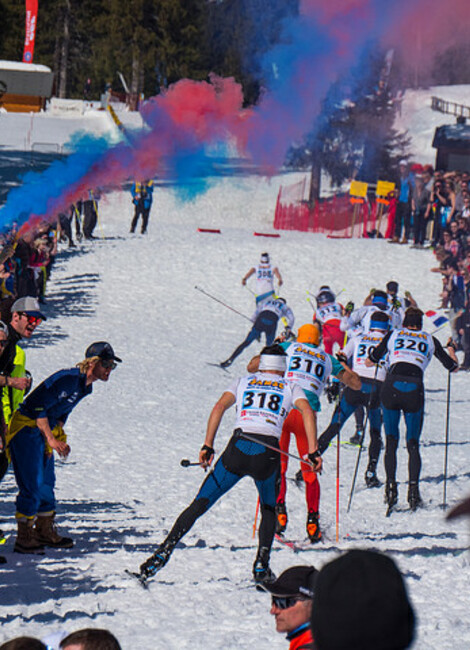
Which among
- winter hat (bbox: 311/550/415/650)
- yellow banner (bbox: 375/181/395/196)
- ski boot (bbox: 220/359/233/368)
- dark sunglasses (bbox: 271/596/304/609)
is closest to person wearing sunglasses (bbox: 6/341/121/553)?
dark sunglasses (bbox: 271/596/304/609)

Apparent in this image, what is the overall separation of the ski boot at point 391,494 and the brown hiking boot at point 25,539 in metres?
3.28

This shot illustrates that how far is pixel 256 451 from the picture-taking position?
277 inches

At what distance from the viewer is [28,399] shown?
729cm

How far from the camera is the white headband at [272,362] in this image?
730cm

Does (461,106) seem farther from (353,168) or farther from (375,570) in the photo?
(375,570)

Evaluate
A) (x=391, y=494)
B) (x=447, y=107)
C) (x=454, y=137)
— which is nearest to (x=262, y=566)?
(x=391, y=494)

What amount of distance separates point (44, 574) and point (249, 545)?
1693 millimetres

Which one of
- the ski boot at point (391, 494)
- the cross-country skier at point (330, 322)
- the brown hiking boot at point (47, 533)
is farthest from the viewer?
the cross-country skier at point (330, 322)

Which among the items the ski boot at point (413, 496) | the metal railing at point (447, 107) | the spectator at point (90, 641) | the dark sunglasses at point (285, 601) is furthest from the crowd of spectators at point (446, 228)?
the metal railing at point (447, 107)

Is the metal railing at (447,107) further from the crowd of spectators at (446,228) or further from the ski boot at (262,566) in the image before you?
the ski boot at (262,566)

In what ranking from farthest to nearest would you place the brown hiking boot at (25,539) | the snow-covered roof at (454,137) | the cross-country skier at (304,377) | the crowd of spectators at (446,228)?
the snow-covered roof at (454,137)
the crowd of spectators at (446,228)
the cross-country skier at (304,377)
the brown hiking boot at (25,539)

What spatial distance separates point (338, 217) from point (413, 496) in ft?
73.1

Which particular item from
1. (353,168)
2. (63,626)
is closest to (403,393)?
(63,626)

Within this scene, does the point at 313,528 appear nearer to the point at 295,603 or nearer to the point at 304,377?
the point at 304,377
